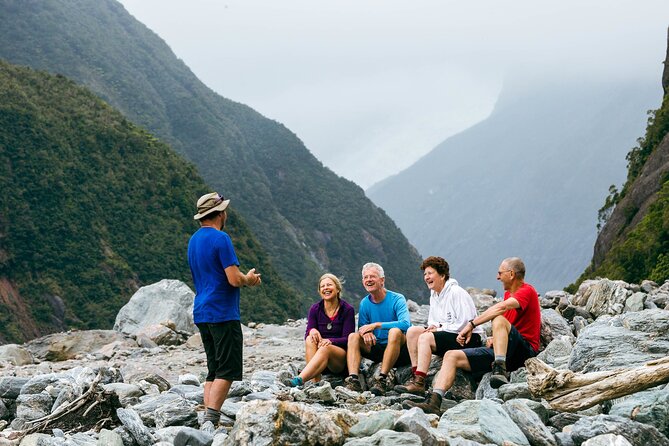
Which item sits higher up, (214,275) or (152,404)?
(214,275)

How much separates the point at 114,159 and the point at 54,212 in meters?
8.80

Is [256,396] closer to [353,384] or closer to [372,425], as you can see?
[353,384]

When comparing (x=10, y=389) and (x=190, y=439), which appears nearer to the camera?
(x=190, y=439)

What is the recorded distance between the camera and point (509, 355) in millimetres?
8461

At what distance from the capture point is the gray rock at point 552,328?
10264 mm

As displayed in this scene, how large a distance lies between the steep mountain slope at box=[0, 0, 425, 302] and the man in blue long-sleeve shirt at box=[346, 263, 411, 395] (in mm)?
72220

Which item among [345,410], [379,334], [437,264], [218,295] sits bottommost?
[345,410]

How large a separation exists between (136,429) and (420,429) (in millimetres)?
2323

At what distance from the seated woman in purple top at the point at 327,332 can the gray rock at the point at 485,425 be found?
8.82 ft

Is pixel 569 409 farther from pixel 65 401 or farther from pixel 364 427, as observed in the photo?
pixel 65 401

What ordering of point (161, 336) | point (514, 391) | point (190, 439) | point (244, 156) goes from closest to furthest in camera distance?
point (190, 439) < point (514, 391) < point (161, 336) < point (244, 156)

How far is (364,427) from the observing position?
19.2 feet

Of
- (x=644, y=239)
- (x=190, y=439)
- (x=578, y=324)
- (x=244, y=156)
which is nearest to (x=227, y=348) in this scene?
(x=190, y=439)

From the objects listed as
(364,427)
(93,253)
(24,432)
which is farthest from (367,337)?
(93,253)
